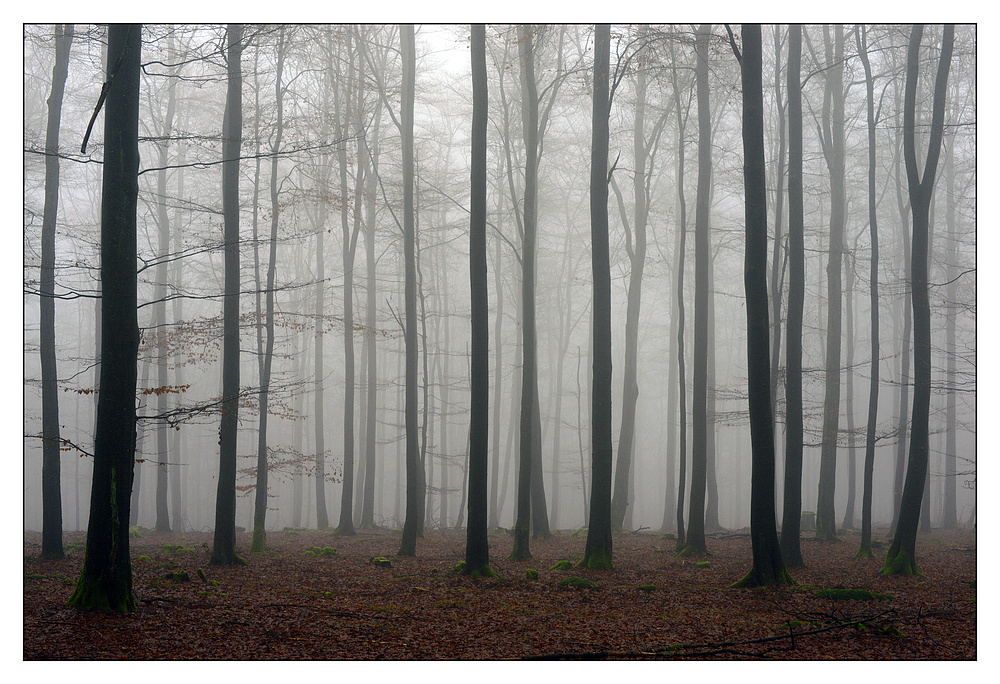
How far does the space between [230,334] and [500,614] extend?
21.2 ft

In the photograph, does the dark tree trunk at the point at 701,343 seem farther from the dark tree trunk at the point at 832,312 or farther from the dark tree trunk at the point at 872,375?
the dark tree trunk at the point at 832,312

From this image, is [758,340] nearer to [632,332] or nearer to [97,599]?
[97,599]

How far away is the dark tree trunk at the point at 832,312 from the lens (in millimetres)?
14344

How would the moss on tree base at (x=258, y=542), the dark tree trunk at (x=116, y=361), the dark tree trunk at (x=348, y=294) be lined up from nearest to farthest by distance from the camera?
the dark tree trunk at (x=116, y=361), the moss on tree base at (x=258, y=542), the dark tree trunk at (x=348, y=294)

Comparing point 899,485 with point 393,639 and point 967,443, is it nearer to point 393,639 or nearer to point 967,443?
point 967,443

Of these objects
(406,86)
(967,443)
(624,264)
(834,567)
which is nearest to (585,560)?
(834,567)

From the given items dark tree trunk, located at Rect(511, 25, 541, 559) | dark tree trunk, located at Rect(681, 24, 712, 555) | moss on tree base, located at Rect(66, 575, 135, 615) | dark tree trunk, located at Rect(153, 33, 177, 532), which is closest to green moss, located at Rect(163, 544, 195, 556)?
dark tree trunk, located at Rect(153, 33, 177, 532)

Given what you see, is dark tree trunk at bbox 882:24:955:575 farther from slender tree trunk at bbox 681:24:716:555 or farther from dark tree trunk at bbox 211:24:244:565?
dark tree trunk at bbox 211:24:244:565

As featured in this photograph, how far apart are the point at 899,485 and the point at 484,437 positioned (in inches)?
594

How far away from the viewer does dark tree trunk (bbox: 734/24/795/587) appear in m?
8.05

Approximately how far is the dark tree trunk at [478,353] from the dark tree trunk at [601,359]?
5.75 ft

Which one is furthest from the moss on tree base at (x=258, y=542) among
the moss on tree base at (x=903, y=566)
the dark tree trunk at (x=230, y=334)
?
A: the moss on tree base at (x=903, y=566)

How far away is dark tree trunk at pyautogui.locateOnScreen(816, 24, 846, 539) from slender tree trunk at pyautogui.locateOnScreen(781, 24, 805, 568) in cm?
436

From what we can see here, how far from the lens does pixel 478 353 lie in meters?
9.05
